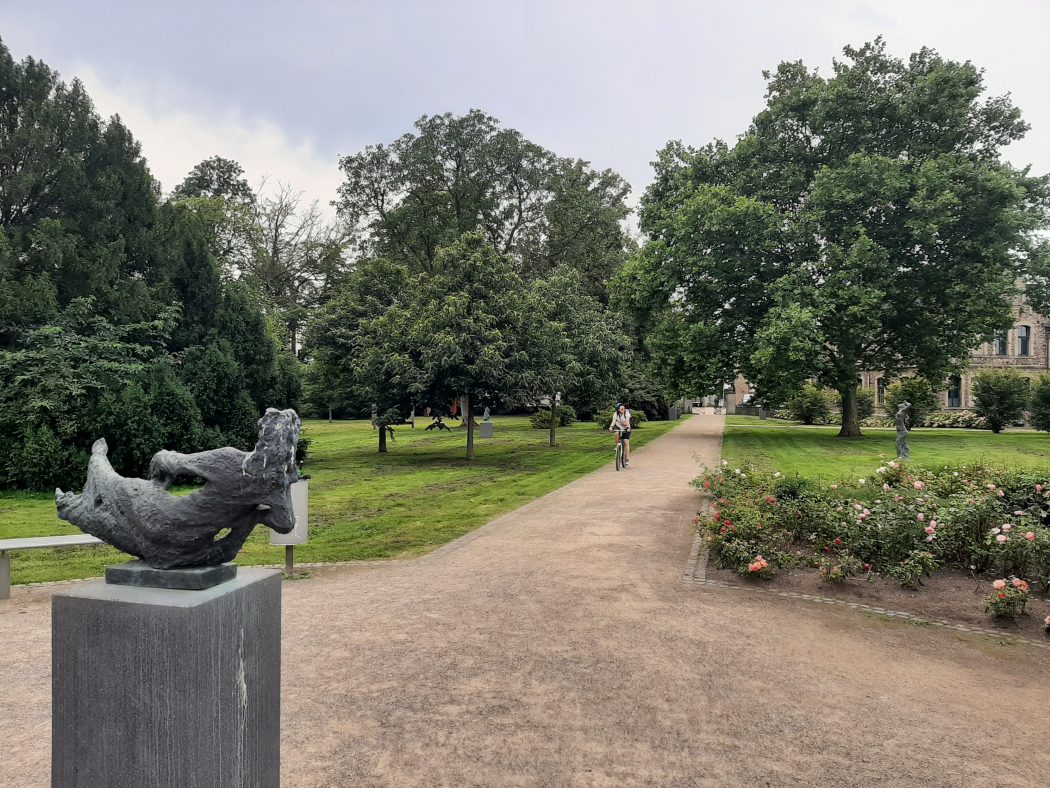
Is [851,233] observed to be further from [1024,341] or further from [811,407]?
[1024,341]

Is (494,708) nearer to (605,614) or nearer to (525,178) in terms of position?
(605,614)

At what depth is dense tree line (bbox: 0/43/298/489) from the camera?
12.4 m

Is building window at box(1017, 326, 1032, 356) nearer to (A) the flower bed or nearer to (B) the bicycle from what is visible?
(B) the bicycle

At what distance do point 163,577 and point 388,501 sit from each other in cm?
994

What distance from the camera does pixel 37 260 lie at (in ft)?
43.8

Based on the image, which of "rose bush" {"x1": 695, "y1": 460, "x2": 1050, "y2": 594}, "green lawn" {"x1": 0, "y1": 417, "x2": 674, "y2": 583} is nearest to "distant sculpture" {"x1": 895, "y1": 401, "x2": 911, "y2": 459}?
"rose bush" {"x1": 695, "y1": 460, "x2": 1050, "y2": 594}

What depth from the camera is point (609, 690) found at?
4.41 m

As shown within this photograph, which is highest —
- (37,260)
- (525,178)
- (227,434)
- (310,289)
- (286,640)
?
(525,178)

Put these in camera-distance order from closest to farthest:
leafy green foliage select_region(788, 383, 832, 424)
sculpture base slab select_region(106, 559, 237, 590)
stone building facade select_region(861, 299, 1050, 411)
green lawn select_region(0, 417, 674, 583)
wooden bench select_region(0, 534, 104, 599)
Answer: sculpture base slab select_region(106, 559, 237, 590) → wooden bench select_region(0, 534, 104, 599) → green lawn select_region(0, 417, 674, 583) → leafy green foliage select_region(788, 383, 832, 424) → stone building facade select_region(861, 299, 1050, 411)

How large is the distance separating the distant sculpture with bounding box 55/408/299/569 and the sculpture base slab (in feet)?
0.20

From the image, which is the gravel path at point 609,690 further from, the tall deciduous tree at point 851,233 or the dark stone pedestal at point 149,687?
the tall deciduous tree at point 851,233

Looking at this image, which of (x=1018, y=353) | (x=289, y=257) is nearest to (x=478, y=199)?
(x=289, y=257)

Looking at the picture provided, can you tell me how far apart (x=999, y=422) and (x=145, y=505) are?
40.3m

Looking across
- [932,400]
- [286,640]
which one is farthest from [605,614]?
[932,400]
